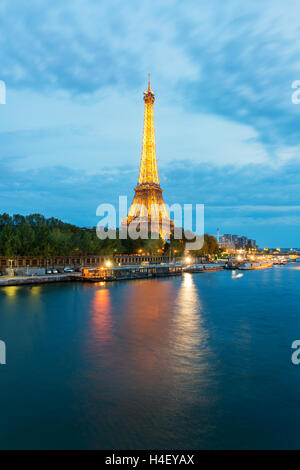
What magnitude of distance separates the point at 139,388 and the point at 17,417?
15.6 feet

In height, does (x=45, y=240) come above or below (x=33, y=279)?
above

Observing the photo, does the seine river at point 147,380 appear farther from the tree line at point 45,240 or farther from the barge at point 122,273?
the tree line at point 45,240

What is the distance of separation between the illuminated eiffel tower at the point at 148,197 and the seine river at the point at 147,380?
216 ft

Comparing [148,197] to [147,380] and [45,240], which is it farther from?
[147,380]

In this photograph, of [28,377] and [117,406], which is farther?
[28,377]

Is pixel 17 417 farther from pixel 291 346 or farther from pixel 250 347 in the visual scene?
pixel 291 346

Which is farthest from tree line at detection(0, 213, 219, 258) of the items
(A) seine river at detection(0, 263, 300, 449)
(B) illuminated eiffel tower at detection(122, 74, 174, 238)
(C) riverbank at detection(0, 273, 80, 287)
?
(A) seine river at detection(0, 263, 300, 449)

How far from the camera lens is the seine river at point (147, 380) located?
33.6ft

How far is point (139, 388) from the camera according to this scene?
1330 cm

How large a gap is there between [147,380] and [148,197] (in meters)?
81.8

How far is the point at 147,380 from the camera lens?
556 inches

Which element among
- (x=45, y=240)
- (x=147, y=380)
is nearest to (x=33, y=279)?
(x=45, y=240)

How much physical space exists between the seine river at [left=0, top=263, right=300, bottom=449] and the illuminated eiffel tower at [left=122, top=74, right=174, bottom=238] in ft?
216
